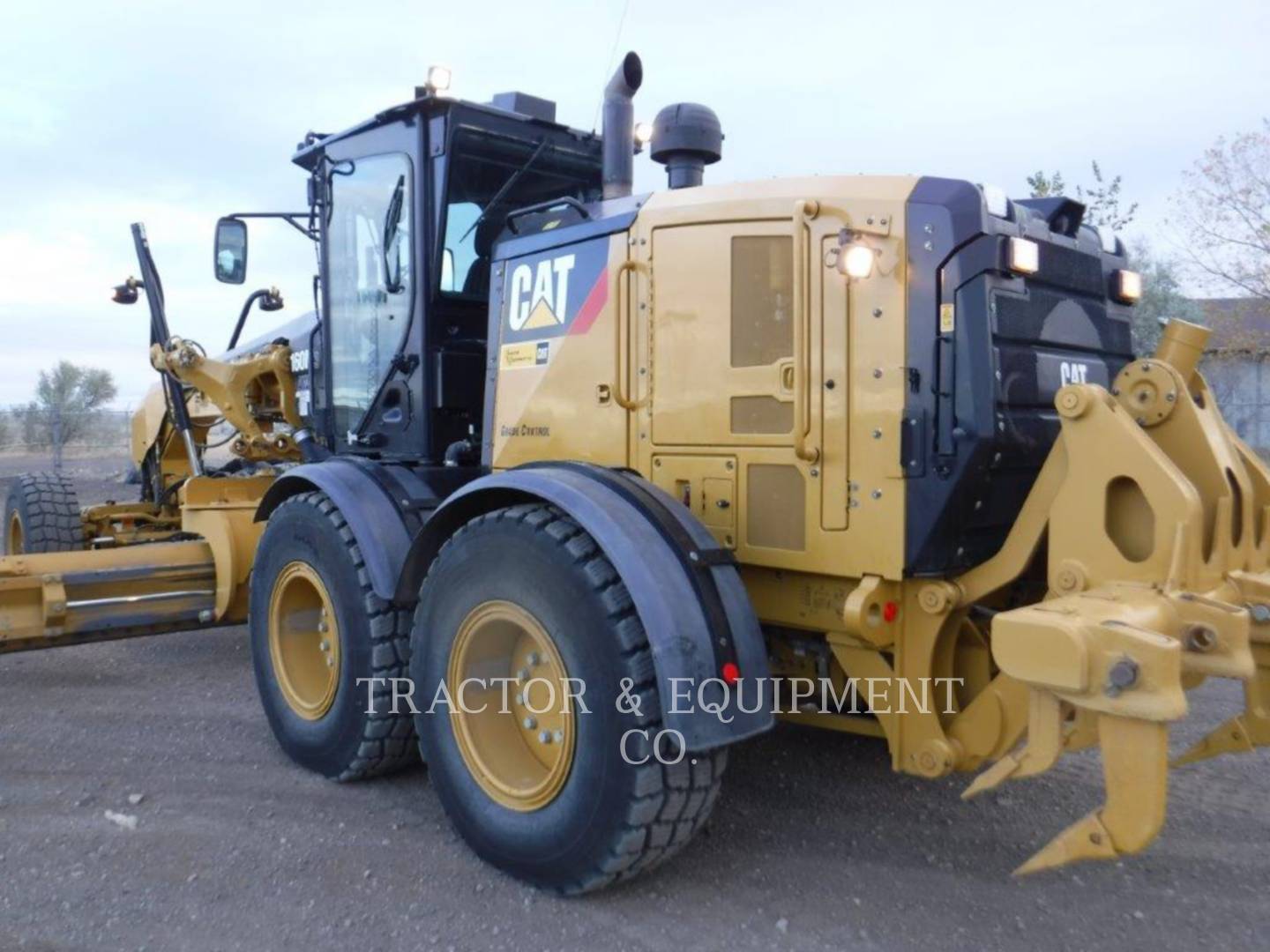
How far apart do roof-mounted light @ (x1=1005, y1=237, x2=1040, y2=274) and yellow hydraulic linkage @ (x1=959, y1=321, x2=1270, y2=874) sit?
430mm

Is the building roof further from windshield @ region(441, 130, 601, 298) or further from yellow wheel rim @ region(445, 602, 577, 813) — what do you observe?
yellow wheel rim @ region(445, 602, 577, 813)

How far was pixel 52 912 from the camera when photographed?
136 inches

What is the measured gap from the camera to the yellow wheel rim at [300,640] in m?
4.80

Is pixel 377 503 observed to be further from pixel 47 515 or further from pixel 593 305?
pixel 47 515

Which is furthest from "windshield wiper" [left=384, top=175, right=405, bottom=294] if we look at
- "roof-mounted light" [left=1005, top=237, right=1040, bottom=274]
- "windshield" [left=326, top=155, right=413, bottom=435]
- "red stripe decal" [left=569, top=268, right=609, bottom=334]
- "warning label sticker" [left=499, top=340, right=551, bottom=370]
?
"roof-mounted light" [left=1005, top=237, right=1040, bottom=274]

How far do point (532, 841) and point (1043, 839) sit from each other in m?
1.89

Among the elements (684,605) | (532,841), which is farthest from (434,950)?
(684,605)

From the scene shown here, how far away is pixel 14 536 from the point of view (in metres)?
8.52

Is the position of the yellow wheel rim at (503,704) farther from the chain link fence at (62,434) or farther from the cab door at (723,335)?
the chain link fence at (62,434)

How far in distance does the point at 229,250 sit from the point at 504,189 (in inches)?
67.9

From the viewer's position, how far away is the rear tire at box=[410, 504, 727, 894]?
3.23 m

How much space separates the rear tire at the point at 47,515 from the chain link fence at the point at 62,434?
13830mm

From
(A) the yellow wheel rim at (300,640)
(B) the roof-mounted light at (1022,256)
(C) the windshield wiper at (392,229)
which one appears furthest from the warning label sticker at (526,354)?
(B) the roof-mounted light at (1022,256)

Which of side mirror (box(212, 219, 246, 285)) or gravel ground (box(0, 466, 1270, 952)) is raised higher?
side mirror (box(212, 219, 246, 285))
